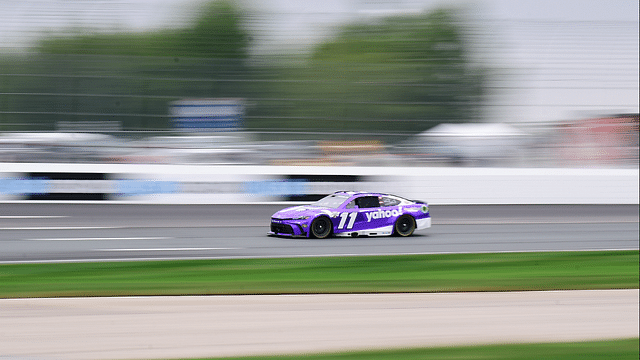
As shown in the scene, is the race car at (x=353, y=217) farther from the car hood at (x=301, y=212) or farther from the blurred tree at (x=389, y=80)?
the blurred tree at (x=389, y=80)

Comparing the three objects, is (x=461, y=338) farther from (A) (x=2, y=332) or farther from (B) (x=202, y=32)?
(B) (x=202, y=32)

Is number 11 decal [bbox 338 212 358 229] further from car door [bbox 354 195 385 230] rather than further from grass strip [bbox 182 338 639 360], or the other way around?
grass strip [bbox 182 338 639 360]

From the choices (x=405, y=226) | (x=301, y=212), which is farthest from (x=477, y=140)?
(x=301, y=212)

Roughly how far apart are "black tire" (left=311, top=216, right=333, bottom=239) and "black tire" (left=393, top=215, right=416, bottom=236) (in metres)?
1.30

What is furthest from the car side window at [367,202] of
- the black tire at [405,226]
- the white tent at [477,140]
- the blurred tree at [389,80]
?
the white tent at [477,140]

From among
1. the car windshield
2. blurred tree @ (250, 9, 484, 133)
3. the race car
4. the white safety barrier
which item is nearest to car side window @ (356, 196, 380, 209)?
the race car

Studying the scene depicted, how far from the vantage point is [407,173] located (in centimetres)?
1370

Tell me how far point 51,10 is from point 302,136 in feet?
19.0

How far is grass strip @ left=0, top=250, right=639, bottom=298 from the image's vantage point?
6.75m

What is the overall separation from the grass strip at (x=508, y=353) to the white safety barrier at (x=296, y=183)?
27.9 feet

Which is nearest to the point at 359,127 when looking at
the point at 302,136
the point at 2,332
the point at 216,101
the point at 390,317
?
the point at 302,136

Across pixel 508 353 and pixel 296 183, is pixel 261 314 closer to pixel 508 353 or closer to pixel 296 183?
pixel 508 353

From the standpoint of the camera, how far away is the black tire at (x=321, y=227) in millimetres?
10320

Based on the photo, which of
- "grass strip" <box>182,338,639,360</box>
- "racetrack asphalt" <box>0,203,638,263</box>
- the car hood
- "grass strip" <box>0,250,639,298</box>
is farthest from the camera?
the car hood
